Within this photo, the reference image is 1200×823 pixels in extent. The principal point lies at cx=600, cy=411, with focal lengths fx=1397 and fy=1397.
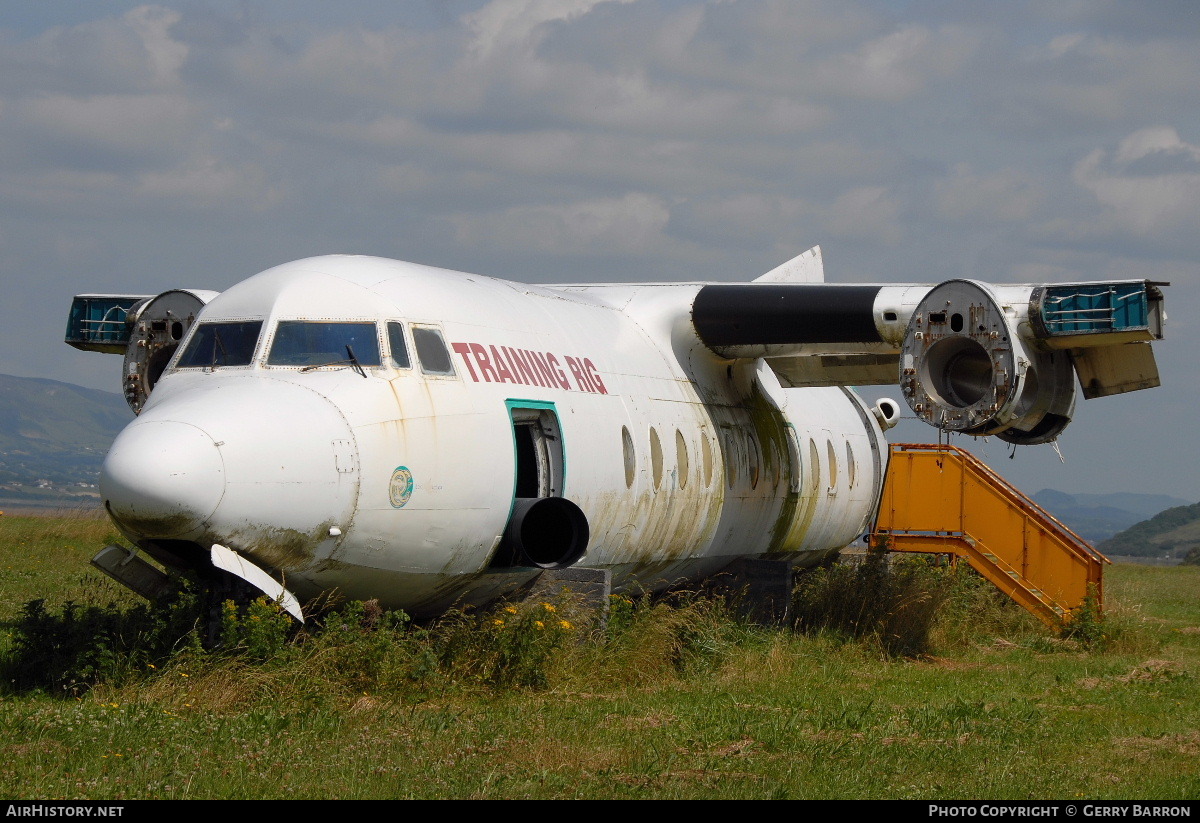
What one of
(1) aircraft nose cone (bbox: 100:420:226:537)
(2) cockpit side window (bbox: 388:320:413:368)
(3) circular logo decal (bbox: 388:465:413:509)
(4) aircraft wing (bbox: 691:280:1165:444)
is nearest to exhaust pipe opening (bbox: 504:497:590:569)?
(3) circular logo decal (bbox: 388:465:413:509)

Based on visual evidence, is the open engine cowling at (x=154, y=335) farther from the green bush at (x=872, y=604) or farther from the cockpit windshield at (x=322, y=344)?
the green bush at (x=872, y=604)

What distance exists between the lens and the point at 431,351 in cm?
1094

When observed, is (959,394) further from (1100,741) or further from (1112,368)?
(1100,741)

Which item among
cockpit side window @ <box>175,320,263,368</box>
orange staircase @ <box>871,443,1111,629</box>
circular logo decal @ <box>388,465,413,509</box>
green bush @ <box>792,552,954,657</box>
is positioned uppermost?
cockpit side window @ <box>175,320,263,368</box>

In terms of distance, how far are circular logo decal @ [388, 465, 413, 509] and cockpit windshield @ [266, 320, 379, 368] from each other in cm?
90

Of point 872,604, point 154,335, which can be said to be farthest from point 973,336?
point 154,335

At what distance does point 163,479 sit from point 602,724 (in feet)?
11.4

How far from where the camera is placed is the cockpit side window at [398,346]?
10641mm

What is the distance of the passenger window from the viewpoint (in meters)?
10.8

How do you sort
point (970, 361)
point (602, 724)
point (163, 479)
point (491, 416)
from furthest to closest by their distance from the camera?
point (970, 361), point (491, 416), point (602, 724), point (163, 479)

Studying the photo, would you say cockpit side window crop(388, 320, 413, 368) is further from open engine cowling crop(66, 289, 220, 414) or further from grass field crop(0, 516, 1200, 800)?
open engine cowling crop(66, 289, 220, 414)

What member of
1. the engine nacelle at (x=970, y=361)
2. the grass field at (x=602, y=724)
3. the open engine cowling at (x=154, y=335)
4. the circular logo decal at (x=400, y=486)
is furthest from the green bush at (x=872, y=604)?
the open engine cowling at (x=154, y=335)

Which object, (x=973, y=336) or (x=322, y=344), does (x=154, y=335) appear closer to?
A: (x=322, y=344)
